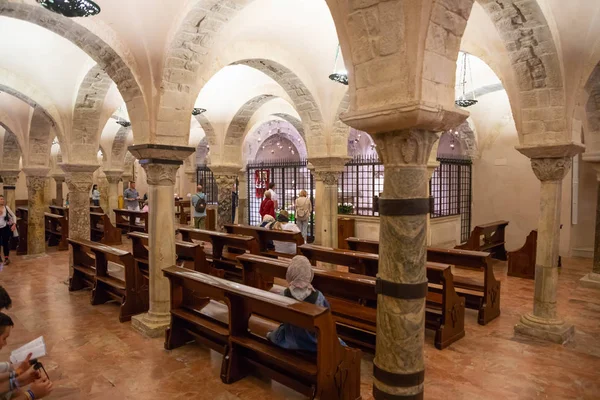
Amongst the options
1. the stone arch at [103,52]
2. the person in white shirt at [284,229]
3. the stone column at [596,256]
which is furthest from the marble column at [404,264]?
the stone column at [596,256]

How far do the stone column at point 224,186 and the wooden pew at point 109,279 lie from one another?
445 cm

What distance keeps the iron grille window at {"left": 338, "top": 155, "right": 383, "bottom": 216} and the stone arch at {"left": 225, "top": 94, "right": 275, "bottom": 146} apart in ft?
10.7

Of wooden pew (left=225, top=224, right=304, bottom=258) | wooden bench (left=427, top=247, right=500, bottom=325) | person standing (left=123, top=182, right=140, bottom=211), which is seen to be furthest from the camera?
person standing (left=123, top=182, right=140, bottom=211)

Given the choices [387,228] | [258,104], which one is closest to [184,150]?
[387,228]

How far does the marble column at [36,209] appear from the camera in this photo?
33.3 feet

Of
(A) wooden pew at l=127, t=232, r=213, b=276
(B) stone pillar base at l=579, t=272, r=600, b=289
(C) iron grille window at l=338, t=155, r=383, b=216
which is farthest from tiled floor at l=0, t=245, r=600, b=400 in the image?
(C) iron grille window at l=338, t=155, r=383, b=216

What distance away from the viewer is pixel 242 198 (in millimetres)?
16188

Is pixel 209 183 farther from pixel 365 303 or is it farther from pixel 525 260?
pixel 365 303

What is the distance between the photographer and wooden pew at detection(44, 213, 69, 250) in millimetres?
11188

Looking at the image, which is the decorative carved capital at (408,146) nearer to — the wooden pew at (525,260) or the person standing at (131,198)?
the wooden pew at (525,260)

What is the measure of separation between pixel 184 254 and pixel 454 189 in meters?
8.90

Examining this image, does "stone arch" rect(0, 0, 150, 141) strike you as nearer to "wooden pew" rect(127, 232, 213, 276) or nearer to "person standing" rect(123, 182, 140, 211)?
"wooden pew" rect(127, 232, 213, 276)

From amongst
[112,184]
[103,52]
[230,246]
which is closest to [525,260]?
[230,246]

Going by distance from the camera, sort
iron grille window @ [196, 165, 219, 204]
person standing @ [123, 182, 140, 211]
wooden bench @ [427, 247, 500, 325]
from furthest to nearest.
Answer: iron grille window @ [196, 165, 219, 204] → person standing @ [123, 182, 140, 211] → wooden bench @ [427, 247, 500, 325]
